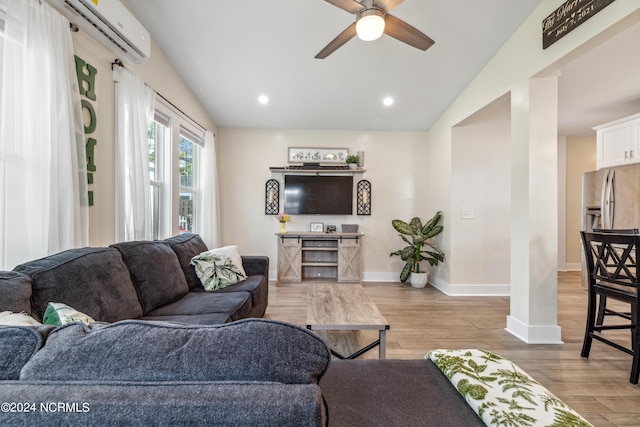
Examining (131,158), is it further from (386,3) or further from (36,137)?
(386,3)

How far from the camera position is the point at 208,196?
4223mm

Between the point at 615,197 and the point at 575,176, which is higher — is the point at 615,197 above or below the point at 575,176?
below

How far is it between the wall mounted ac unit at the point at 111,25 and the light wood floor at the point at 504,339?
278cm

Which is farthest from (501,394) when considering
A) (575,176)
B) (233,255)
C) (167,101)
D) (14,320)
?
(575,176)

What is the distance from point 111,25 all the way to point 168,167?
5.08 feet

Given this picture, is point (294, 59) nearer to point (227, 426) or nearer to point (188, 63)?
point (188, 63)

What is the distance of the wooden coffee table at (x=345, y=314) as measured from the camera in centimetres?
183

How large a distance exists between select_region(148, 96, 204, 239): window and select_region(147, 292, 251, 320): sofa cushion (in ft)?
3.81

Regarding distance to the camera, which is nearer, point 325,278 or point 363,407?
point 363,407

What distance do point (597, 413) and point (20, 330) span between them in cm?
269

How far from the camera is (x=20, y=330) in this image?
0.63 metres

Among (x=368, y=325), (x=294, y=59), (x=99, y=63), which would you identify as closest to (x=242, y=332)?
(x=368, y=325)

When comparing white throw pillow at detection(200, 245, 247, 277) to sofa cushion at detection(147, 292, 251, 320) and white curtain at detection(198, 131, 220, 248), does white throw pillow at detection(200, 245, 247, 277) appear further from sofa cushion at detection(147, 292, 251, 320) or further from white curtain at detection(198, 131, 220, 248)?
white curtain at detection(198, 131, 220, 248)

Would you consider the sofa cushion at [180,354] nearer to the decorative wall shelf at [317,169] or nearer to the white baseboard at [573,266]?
the decorative wall shelf at [317,169]
